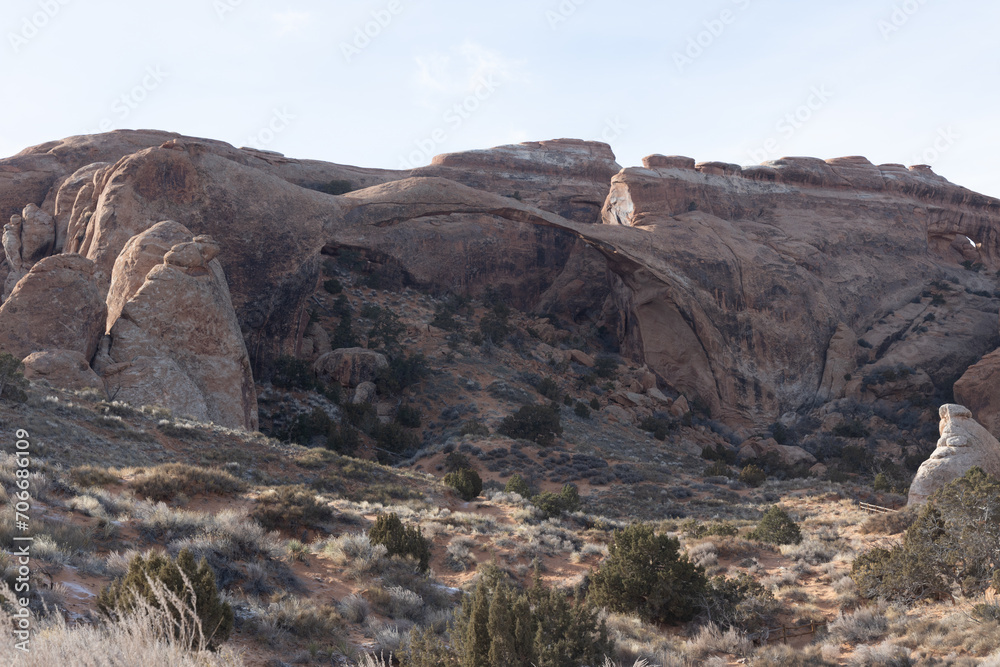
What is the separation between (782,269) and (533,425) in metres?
22.8

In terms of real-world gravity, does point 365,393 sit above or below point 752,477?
above

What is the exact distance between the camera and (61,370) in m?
18.9

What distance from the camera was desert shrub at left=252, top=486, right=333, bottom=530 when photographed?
12164 mm

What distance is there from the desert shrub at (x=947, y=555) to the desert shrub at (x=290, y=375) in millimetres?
23046

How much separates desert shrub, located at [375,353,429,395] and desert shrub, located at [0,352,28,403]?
15711mm

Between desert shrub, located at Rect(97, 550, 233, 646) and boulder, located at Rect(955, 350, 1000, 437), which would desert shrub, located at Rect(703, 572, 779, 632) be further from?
boulder, located at Rect(955, 350, 1000, 437)

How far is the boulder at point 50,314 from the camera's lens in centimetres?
2008

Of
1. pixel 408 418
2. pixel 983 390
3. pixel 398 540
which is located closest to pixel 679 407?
pixel 983 390

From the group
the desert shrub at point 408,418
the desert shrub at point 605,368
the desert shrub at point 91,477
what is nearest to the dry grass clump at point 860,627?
the desert shrub at point 91,477

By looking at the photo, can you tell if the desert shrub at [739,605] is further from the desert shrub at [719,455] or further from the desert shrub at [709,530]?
the desert shrub at [719,455]

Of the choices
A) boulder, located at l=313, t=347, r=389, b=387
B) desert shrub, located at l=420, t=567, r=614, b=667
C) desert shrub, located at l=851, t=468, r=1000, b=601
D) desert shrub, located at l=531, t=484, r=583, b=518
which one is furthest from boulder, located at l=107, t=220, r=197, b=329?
desert shrub, located at l=851, t=468, r=1000, b=601

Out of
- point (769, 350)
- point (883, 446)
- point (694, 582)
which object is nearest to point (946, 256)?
point (769, 350)

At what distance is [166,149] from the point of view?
28312 millimetres

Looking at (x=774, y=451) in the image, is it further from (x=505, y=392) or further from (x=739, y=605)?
(x=739, y=605)
